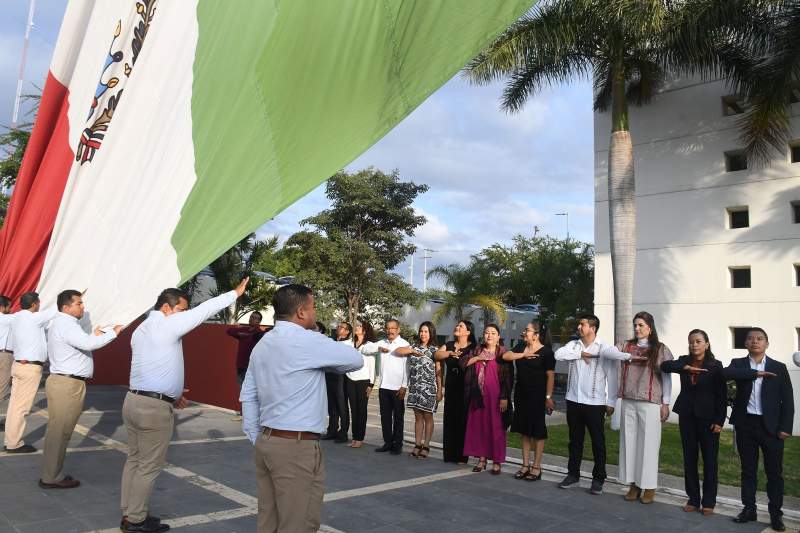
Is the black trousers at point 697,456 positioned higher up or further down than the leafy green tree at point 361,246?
further down

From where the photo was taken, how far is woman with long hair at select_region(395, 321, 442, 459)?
8514mm

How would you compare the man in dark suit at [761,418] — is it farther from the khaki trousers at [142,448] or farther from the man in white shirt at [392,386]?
the khaki trousers at [142,448]

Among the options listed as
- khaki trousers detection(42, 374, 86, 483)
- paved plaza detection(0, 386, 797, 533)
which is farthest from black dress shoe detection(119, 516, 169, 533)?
khaki trousers detection(42, 374, 86, 483)

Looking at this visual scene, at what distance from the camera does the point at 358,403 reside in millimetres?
9352

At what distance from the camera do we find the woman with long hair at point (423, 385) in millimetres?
8514

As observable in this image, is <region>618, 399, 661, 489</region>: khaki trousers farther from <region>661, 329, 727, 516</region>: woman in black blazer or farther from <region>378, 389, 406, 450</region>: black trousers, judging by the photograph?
<region>378, 389, 406, 450</region>: black trousers

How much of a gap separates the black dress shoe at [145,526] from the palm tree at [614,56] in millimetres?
10597

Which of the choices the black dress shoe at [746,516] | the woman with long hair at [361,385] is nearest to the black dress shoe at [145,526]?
the woman with long hair at [361,385]

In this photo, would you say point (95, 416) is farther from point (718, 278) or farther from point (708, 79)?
point (708, 79)

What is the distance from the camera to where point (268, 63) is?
2.10 m

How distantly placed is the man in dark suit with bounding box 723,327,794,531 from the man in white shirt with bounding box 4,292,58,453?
24.3 ft

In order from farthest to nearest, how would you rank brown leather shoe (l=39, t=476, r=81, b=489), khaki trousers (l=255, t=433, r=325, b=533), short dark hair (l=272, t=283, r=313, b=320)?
brown leather shoe (l=39, t=476, r=81, b=489) → short dark hair (l=272, t=283, r=313, b=320) → khaki trousers (l=255, t=433, r=325, b=533)

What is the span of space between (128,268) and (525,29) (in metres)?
12.6

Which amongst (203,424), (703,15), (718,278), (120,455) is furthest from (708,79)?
(120,455)
